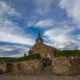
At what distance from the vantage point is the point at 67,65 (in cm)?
1434

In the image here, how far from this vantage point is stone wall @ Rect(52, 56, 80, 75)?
1403cm

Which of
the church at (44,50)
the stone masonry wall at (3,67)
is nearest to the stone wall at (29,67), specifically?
the stone masonry wall at (3,67)

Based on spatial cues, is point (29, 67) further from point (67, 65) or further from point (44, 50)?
point (44, 50)

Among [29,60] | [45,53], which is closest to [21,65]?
[29,60]

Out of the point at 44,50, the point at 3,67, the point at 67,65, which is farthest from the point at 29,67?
the point at 44,50

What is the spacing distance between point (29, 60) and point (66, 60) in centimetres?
625

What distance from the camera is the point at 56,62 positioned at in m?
15.0

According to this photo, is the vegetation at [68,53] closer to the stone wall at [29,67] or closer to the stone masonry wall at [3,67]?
the stone wall at [29,67]

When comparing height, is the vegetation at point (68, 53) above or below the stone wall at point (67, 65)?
above

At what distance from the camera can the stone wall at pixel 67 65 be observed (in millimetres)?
14028

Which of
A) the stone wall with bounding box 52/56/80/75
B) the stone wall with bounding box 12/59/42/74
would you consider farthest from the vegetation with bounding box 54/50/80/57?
the stone wall with bounding box 12/59/42/74

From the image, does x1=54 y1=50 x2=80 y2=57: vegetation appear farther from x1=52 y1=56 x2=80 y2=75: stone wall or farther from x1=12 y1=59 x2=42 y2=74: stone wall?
x1=12 y1=59 x2=42 y2=74: stone wall

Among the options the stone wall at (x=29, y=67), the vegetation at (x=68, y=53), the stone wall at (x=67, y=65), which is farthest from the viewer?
the stone wall at (x=29, y=67)

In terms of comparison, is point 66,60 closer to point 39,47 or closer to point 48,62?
point 48,62
